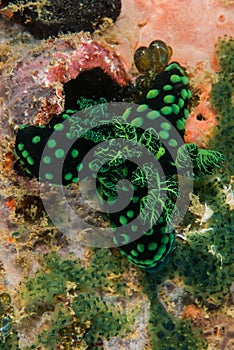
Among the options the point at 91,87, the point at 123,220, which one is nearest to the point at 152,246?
the point at 123,220

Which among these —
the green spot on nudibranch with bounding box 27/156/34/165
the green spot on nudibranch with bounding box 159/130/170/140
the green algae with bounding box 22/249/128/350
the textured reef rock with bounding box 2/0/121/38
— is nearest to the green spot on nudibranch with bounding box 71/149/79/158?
the green spot on nudibranch with bounding box 27/156/34/165

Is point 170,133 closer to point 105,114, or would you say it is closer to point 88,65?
point 105,114

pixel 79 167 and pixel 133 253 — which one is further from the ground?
pixel 79 167

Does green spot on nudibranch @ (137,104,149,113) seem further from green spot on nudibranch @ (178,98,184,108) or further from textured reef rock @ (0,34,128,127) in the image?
textured reef rock @ (0,34,128,127)

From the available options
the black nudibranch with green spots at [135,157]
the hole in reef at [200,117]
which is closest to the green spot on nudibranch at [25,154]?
the black nudibranch with green spots at [135,157]

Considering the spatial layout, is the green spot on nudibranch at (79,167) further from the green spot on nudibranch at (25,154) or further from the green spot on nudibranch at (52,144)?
the green spot on nudibranch at (25,154)

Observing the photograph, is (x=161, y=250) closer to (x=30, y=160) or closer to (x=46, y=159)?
(x=46, y=159)

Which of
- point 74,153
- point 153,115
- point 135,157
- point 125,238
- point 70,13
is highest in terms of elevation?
point 70,13
